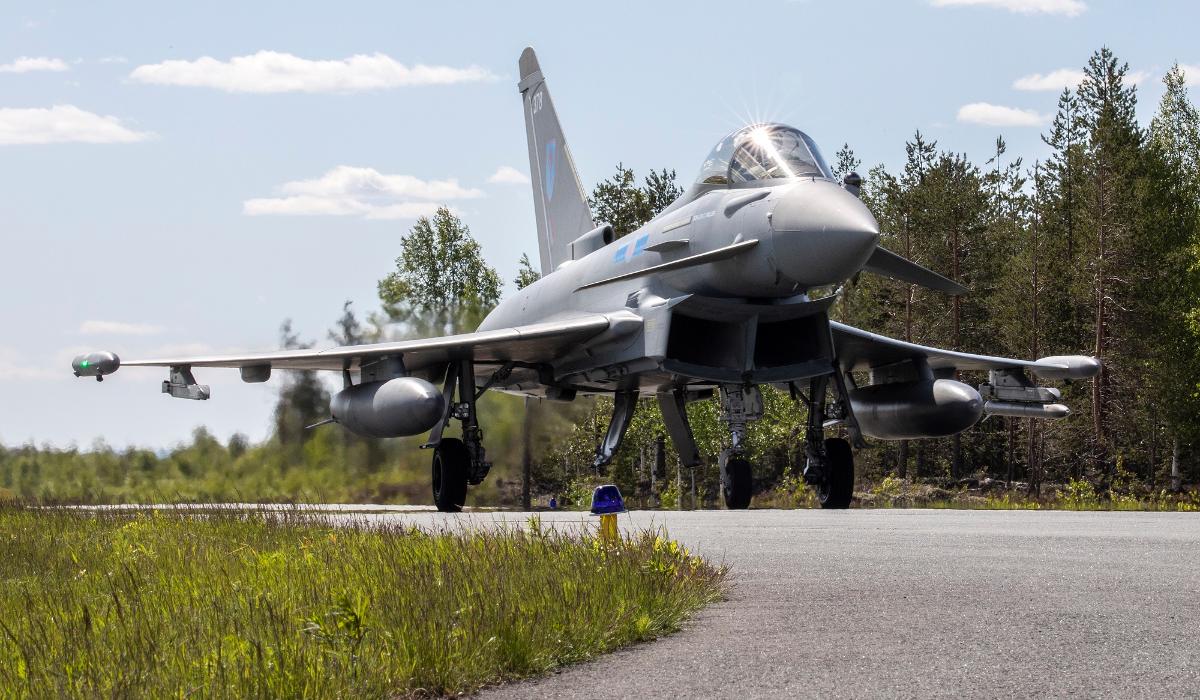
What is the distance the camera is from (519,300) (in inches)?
821

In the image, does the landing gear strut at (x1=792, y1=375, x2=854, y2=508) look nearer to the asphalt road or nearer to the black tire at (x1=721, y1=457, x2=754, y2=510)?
the black tire at (x1=721, y1=457, x2=754, y2=510)

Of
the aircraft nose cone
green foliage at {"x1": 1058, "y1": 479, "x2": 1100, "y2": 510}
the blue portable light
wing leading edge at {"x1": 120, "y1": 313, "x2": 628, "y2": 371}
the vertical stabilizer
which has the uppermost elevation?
the vertical stabilizer

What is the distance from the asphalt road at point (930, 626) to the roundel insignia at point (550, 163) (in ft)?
49.5

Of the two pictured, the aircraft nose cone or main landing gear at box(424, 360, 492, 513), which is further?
main landing gear at box(424, 360, 492, 513)

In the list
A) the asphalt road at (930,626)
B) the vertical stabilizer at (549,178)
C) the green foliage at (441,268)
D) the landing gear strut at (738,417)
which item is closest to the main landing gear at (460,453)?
the landing gear strut at (738,417)

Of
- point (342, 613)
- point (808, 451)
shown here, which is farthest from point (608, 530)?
point (808, 451)

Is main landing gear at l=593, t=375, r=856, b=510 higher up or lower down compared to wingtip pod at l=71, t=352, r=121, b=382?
lower down

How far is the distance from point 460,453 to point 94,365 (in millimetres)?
5502

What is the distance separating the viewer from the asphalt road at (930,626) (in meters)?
4.73

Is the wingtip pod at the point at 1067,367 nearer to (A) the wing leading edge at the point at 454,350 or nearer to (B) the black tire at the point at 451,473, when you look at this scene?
(A) the wing leading edge at the point at 454,350

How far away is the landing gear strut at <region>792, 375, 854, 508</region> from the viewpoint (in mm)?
16469

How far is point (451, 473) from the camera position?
18.4 metres

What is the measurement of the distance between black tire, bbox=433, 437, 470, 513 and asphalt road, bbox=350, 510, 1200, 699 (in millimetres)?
8768

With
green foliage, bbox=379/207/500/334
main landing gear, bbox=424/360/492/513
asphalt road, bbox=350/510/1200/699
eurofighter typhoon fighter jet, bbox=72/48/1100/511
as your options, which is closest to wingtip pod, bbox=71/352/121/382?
eurofighter typhoon fighter jet, bbox=72/48/1100/511
